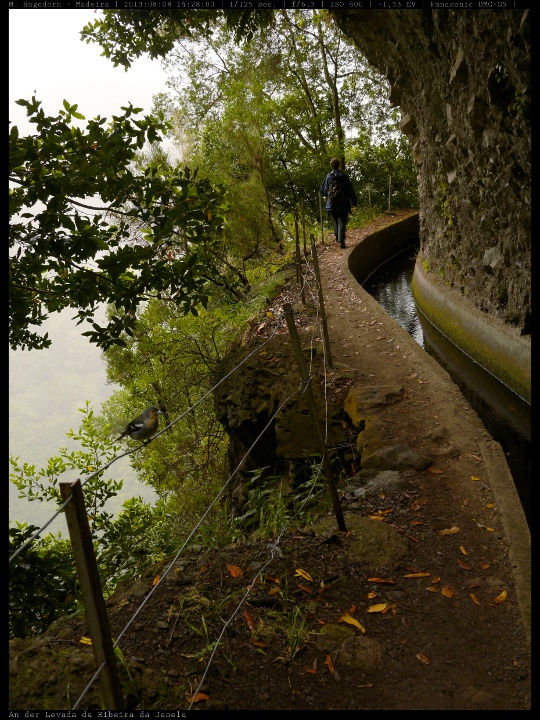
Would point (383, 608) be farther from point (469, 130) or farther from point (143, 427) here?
point (469, 130)

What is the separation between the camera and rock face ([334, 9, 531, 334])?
20.0 ft

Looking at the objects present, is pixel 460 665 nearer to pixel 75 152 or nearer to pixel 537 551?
pixel 537 551

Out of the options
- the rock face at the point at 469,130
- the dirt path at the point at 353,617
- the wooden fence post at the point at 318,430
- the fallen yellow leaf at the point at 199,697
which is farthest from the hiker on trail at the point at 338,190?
the fallen yellow leaf at the point at 199,697

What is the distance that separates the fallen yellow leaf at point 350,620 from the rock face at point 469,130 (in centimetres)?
509

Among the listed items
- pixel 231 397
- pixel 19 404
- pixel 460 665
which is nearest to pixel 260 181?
pixel 231 397

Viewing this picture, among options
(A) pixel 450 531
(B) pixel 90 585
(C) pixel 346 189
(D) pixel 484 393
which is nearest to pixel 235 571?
(A) pixel 450 531

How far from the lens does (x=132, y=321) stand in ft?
13.1

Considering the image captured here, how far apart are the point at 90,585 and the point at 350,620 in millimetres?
1809

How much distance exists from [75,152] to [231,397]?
12.7 ft

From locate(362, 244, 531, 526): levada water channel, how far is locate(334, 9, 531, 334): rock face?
96 cm

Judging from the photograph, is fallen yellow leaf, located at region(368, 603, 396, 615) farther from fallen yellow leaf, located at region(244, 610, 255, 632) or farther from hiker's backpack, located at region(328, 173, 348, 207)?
hiker's backpack, located at region(328, 173, 348, 207)

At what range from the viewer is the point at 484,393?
25.8ft

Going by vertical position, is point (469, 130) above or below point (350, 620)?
Answer: above

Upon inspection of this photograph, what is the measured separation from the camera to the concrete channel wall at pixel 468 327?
721cm
